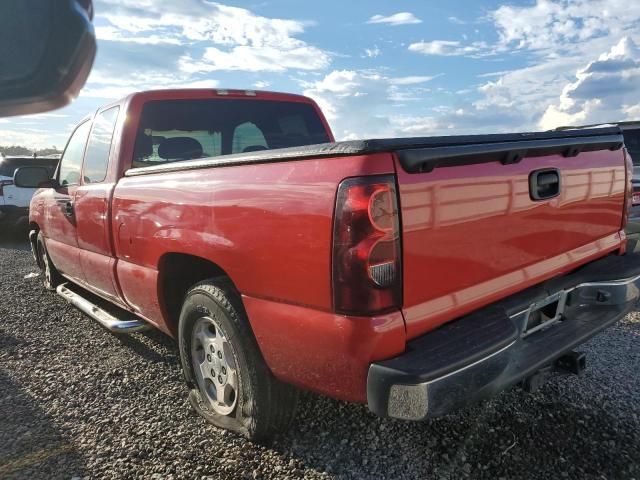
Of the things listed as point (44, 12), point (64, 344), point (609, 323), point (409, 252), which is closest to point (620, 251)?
point (609, 323)

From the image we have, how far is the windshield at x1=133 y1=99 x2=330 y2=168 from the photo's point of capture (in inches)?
140

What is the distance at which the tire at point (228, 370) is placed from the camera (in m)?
2.35

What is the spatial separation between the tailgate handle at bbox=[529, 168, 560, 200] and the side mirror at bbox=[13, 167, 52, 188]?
415cm

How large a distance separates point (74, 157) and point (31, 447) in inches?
106

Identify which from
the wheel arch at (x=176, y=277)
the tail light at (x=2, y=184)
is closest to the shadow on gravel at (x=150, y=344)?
the wheel arch at (x=176, y=277)

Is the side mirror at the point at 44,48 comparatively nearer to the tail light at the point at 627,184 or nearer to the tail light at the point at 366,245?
the tail light at the point at 366,245

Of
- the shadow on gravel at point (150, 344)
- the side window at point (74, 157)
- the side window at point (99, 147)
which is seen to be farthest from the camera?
the side window at point (74, 157)

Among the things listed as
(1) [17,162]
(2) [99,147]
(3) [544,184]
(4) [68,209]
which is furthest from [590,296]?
(1) [17,162]

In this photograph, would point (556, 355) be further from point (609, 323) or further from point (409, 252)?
point (409, 252)

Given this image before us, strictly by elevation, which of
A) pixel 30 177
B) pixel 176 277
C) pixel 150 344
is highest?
pixel 30 177

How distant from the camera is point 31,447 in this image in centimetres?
266

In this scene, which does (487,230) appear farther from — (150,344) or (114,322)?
(150,344)

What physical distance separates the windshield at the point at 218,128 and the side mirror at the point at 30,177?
1671mm

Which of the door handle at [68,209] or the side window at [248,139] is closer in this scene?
the side window at [248,139]
